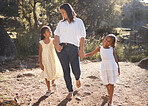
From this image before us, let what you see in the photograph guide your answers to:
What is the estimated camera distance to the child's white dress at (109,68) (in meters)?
2.67

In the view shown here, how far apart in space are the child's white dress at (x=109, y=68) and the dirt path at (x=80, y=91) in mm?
516

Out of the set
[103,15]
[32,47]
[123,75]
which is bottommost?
[123,75]

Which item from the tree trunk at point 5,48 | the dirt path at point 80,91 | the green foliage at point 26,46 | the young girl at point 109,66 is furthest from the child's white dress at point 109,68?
the green foliage at point 26,46

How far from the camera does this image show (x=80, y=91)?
3.46m

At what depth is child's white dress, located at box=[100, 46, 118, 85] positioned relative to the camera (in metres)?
2.67

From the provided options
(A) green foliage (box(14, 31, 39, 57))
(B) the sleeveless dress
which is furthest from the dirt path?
(A) green foliage (box(14, 31, 39, 57))

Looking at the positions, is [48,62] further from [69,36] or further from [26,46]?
[26,46]

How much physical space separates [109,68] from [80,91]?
3.46 ft

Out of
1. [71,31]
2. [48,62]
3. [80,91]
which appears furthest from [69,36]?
[80,91]

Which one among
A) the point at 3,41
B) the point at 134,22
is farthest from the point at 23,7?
the point at 134,22

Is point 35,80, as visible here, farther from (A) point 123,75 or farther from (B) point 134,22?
(B) point 134,22

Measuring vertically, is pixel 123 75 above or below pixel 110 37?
below

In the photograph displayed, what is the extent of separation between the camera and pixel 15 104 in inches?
107

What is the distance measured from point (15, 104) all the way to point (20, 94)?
1.73ft
